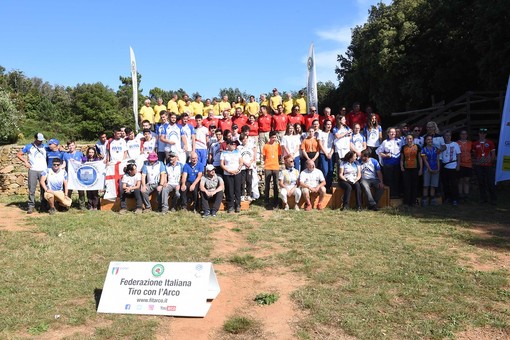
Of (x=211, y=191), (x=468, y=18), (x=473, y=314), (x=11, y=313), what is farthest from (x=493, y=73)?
(x=11, y=313)

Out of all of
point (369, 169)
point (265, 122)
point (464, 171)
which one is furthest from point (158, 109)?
point (464, 171)

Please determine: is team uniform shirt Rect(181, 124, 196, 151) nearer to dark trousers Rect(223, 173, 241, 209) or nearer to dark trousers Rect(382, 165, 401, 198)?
dark trousers Rect(223, 173, 241, 209)

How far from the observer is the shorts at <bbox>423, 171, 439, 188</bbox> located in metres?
10.4

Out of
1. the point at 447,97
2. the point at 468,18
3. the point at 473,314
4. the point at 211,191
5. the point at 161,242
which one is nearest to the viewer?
the point at 473,314

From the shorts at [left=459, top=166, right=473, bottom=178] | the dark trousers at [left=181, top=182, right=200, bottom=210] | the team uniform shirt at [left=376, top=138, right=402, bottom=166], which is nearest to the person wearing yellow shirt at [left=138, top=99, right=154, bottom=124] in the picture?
the dark trousers at [left=181, top=182, right=200, bottom=210]

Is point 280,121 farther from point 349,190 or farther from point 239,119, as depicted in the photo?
point 349,190

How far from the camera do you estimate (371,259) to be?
6.43 metres

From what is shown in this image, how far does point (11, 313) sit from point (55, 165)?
19.3ft

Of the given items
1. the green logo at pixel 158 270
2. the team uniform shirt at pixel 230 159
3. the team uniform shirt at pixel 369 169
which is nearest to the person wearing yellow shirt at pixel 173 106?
the team uniform shirt at pixel 230 159

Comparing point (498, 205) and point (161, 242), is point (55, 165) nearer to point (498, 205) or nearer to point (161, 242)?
point (161, 242)

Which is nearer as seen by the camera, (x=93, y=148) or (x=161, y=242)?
(x=161, y=242)

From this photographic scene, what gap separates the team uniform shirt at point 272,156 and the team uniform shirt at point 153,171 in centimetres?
239

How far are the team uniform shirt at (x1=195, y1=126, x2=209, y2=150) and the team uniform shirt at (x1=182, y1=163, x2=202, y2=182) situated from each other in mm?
1129

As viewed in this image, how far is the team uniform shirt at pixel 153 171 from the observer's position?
10.0m
